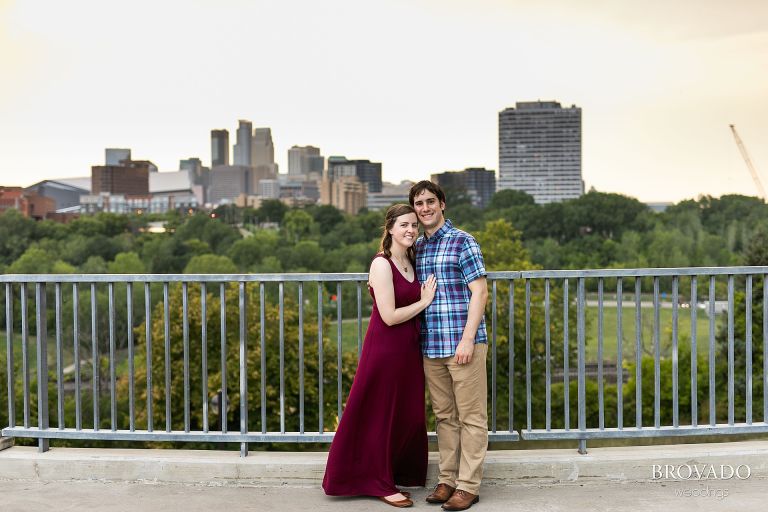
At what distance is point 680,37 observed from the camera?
149250mm

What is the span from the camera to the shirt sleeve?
189 inches

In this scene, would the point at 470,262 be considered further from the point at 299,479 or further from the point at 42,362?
the point at 42,362

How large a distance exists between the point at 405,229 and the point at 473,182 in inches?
5679

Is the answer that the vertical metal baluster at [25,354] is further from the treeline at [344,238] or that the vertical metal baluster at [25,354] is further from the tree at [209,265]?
the treeline at [344,238]

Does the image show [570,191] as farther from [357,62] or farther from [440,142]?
[357,62]

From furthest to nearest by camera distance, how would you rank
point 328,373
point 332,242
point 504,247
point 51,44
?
1. point 51,44
2. point 332,242
3. point 504,247
4. point 328,373

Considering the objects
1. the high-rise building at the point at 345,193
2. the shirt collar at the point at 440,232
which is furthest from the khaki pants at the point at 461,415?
the high-rise building at the point at 345,193

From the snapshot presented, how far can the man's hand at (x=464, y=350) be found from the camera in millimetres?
4789

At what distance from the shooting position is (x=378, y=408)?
4988mm

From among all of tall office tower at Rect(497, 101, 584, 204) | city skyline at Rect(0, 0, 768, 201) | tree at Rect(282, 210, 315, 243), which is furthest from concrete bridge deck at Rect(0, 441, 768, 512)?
tall office tower at Rect(497, 101, 584, 204)

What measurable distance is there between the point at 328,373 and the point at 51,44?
132976 mm

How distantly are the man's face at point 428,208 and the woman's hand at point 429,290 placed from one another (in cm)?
32

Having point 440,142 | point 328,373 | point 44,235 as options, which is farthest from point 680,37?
point 328,373

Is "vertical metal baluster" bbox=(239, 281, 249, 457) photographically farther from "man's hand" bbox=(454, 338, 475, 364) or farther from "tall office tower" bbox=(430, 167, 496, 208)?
"tall office tower" bbox=(430, 167, 496, 208)
